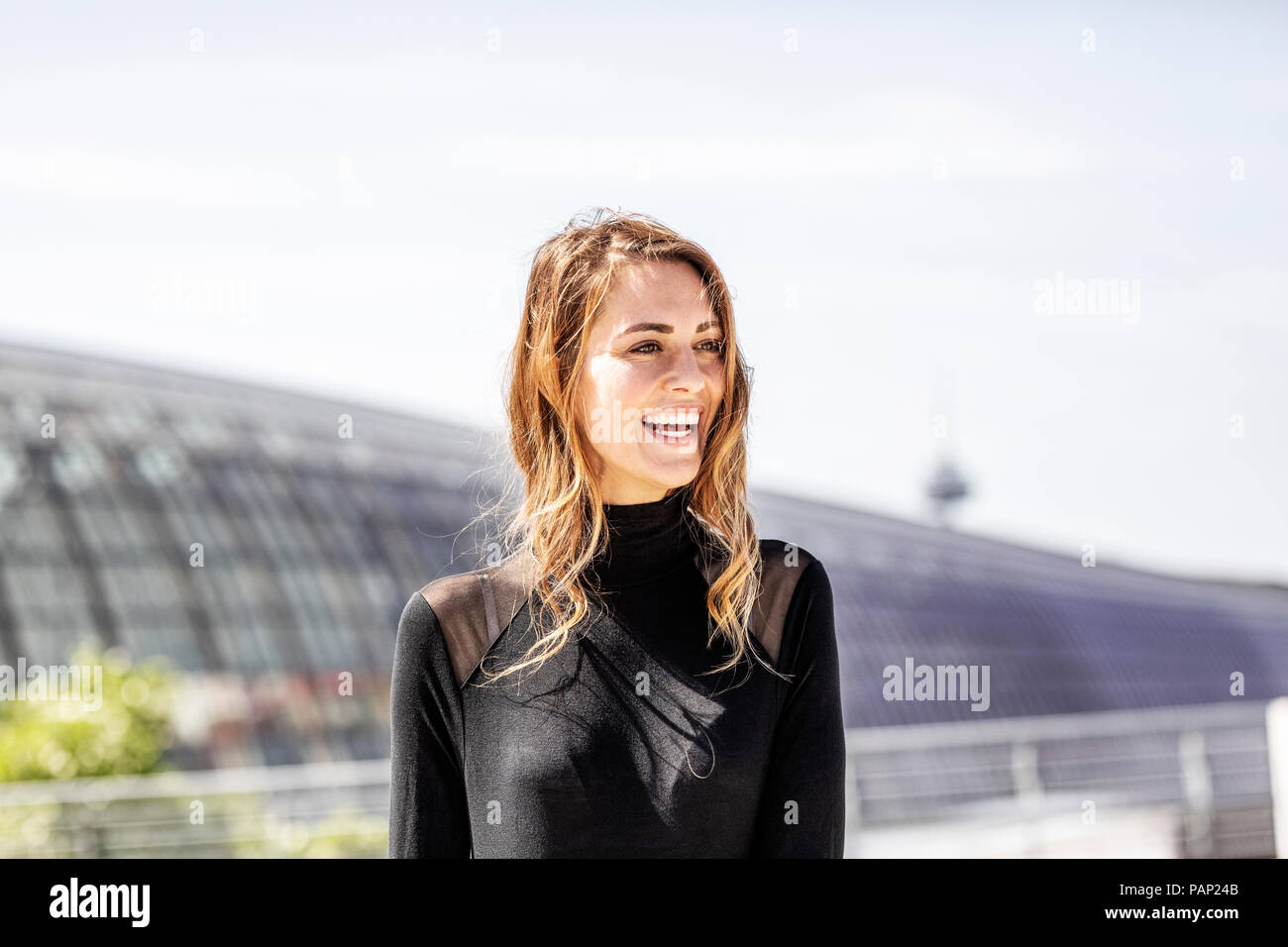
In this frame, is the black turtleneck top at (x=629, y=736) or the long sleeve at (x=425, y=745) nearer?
the black turtleneck top at (x=629, y=736)

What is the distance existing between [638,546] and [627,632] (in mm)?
171

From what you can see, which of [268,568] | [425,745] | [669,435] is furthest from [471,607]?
[268,568]

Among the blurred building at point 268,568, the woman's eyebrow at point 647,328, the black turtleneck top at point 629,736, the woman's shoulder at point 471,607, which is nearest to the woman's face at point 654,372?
the woman's eyebrow at point 647,328

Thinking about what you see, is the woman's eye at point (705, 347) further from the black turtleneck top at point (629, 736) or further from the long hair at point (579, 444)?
the black turtleneck top at point (629, 736)

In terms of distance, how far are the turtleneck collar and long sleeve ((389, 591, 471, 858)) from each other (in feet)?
1.12

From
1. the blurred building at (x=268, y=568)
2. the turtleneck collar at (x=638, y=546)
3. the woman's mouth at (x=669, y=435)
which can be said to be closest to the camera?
the woman's mouth at (x=669, y=435)

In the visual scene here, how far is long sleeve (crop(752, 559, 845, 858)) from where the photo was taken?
223 cm

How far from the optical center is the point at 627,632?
2371 millimetres

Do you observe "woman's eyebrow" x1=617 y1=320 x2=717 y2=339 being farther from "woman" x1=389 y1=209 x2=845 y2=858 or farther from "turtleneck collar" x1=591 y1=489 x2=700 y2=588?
"turtleneck collar" x1=591 y1=489 x2=700 y2=588

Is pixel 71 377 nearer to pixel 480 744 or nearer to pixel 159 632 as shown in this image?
pixel 159 632

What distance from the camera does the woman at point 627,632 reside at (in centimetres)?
221

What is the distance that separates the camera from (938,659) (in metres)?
26.3

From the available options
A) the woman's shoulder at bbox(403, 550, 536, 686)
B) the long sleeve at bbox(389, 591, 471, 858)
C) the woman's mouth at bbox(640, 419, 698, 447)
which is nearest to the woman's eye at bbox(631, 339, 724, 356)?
the woman's mouth at bbox(640, 419, 698, 447)

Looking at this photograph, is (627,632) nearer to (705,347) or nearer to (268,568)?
(705,347)
